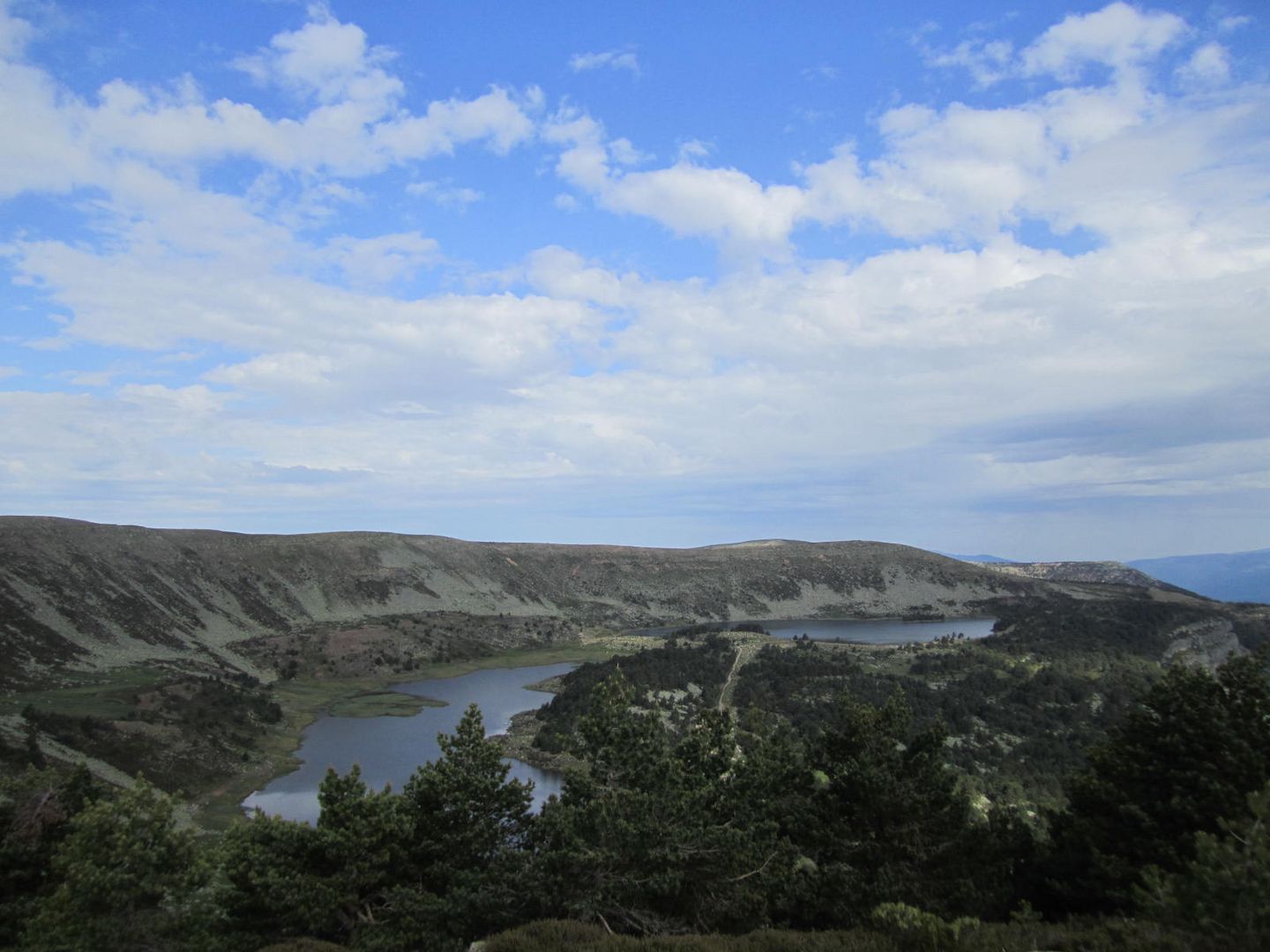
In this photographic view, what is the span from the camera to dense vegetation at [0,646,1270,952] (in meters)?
13.5

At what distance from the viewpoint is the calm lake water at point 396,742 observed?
3555cm

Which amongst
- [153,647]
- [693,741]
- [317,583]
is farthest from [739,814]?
[317,583]

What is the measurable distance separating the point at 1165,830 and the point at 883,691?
114 ft

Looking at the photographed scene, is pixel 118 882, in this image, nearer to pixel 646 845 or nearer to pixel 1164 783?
pixel 646 845

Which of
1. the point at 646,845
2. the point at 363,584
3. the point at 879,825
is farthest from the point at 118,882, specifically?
the point at 363,584

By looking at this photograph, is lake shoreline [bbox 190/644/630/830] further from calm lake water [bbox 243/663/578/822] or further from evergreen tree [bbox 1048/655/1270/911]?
evergreen tree [bbox 1048/655/1270/911]

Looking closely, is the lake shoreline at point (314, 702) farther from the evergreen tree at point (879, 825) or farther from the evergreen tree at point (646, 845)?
the evergreen tree at point (879, 825)

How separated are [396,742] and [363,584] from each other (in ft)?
226

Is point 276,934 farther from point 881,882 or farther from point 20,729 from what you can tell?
point 20,729

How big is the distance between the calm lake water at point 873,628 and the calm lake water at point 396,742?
4296cm

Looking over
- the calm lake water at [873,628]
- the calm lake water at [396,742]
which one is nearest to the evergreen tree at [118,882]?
the calm lake water at [396,742]

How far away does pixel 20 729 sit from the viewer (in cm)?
3222

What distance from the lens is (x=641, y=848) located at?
14.4 m

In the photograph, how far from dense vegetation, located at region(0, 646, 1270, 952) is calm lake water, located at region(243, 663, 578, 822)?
7.71 m
